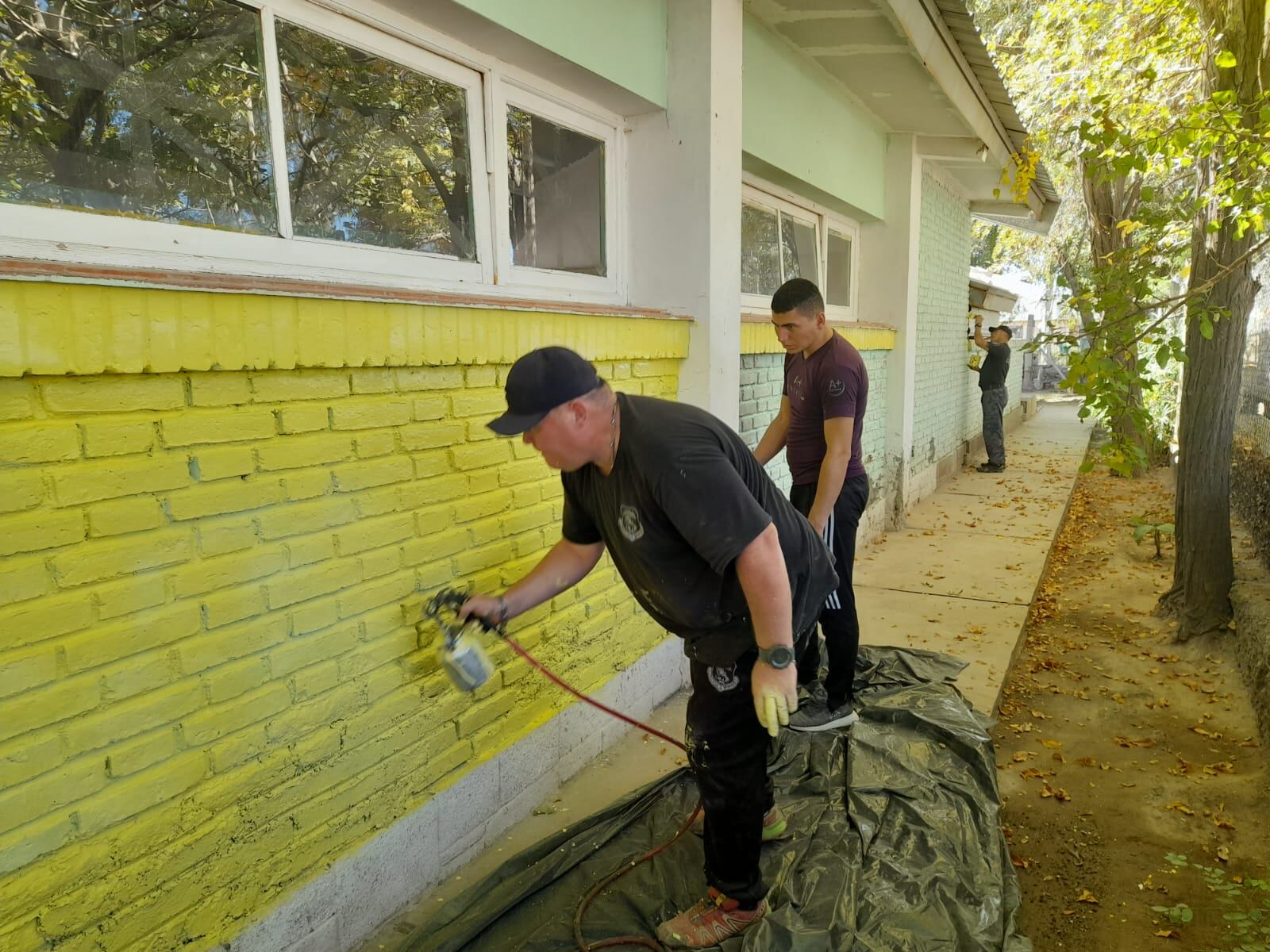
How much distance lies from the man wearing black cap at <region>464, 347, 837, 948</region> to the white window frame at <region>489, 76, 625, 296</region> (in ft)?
4.15

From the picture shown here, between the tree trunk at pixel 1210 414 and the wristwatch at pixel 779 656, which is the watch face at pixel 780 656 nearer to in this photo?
the wristwatch at pixel 779 656

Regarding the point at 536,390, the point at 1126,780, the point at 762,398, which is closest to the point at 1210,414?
the point at 1126,780

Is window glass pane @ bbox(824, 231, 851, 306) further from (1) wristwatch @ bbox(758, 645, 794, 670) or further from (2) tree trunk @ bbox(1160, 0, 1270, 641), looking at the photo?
(1) wristwatch @ bbox(758, 645, 794, 670)

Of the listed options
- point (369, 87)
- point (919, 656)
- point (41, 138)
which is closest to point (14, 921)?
point (41, 138)

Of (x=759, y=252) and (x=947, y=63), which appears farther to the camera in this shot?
(x=759, y=252)

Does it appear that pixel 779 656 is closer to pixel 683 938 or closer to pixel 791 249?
pixel 683 938

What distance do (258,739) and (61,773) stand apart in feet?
1.55

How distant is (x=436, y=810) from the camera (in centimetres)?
268

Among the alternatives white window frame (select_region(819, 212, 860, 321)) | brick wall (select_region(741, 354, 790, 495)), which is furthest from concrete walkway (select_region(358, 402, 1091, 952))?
white window frame (select_region(819, 212, 860, 321))

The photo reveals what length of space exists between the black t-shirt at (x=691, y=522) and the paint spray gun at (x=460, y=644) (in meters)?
0.41

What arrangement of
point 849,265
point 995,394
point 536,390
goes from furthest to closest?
point 995,394 → point 849,265 → point 536,390

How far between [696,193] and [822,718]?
2538 mm

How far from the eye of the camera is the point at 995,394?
435 inches

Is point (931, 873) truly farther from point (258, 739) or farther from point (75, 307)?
point (75, 307)
